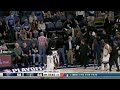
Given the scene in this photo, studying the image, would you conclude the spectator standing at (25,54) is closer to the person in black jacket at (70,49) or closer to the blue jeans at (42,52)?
the blue jeans at (42,52)

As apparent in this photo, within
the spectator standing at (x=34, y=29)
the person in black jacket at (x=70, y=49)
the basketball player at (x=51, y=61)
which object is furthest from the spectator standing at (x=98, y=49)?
the spectator standing at (x=34, y=29)

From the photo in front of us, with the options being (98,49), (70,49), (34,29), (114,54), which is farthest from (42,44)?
(114,54)

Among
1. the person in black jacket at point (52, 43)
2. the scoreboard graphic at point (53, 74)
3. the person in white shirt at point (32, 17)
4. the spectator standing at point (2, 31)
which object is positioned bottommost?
the scoreboard graphic at point (53, 74)

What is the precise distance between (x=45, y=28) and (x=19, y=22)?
0.55 m

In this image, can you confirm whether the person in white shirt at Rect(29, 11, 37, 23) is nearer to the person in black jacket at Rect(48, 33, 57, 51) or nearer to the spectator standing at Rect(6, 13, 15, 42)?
the spectator standing at Rect(6, 13, 15, 42)

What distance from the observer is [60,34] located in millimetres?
5902

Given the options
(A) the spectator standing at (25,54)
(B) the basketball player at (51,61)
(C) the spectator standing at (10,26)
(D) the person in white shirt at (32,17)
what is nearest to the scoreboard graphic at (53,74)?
(B) the basketball player at (51,61)

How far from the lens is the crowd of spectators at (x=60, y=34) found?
5859mm

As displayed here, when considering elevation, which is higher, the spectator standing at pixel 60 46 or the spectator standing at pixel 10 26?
the spectator standing at pixel 10 26

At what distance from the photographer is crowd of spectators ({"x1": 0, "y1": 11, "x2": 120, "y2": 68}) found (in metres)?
5.86

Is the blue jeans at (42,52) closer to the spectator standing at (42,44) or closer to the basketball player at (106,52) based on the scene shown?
the spectator standing at (42,44)

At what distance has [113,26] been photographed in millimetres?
5875
